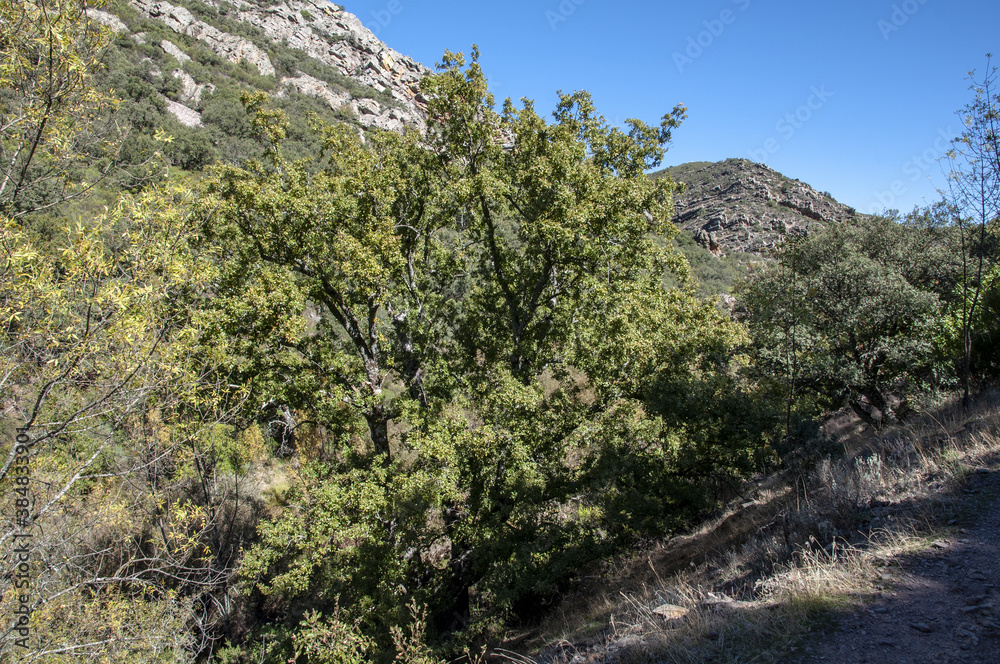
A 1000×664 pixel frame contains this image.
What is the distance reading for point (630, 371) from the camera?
10078 millimetres

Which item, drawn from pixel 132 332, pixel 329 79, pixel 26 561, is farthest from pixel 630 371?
pixel 329 79

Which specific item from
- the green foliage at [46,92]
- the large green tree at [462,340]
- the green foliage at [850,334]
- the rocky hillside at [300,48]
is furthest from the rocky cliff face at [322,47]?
the green foliage at [46,92]

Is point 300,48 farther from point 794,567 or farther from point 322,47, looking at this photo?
point 794,567

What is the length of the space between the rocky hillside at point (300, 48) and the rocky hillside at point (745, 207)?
1733 inches

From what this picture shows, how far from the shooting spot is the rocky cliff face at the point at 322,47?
72875 mm

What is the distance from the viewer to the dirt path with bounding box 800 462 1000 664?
3455 millimetres

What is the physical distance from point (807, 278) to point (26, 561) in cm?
1973

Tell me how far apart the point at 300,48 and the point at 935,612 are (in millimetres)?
115959

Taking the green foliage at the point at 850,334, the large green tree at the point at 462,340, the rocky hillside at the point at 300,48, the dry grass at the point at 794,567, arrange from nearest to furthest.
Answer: the dry grass at the point at 794,567 → the large green tree at the point at 462,340 → the green foliage at the point at 850,334 → the rocky hillside at the point at 300,48

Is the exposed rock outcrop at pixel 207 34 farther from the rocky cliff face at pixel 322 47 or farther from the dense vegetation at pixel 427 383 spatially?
the dense vegetation at pixel 427 383

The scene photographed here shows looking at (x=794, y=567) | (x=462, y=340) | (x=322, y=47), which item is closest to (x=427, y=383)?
(x=462, y=340)

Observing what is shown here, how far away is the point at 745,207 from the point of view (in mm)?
69938

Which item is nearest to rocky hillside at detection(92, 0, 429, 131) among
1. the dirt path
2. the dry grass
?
the dry grass

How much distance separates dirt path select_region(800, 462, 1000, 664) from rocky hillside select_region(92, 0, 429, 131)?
53.3 m
